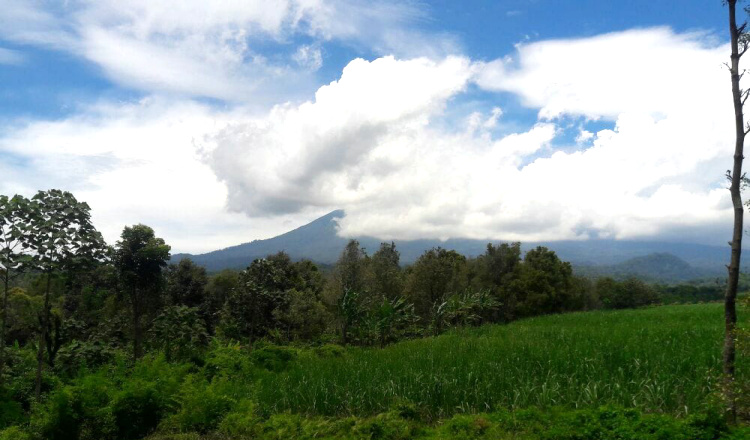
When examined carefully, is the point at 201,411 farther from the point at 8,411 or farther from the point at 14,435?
the point at 8,411

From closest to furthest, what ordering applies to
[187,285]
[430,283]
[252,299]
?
[252,299]
[187,285]
[430,283]

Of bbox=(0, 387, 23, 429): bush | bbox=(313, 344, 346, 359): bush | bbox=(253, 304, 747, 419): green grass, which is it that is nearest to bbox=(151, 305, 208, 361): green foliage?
bbox=(0, 387, 23, 429): bush

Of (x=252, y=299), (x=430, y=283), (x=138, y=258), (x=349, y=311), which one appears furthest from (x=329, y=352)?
(x=430, y=283)

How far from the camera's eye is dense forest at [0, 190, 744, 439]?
8.48 metres

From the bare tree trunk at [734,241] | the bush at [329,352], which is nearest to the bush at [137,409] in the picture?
the bush at [329,352]

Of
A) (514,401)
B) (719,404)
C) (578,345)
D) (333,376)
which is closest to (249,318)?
(333,376)

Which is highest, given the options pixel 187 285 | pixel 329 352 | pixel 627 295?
pixel 187 285

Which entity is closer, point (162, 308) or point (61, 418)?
point (61, 418)

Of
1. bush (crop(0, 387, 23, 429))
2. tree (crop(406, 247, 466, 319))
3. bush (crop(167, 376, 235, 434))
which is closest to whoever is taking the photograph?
bush (crop(167, 376, 235, 434))

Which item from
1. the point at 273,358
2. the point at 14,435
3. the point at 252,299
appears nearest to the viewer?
the point at 14,435

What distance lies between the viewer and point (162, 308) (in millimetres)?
18656

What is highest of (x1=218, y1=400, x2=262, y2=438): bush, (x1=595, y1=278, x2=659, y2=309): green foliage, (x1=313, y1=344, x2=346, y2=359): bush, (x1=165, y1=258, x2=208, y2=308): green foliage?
(x1=165, y1=258, x2=208, y2=308): green foliage

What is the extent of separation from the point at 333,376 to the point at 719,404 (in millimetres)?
6717

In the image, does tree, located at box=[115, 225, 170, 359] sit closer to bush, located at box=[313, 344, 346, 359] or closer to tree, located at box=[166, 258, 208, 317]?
bush, located at box=[313, 344, 346, 359]
